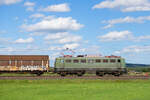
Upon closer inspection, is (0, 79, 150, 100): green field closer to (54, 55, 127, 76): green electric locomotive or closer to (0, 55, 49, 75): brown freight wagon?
(54, 55, 127, 76): green electric locomotive

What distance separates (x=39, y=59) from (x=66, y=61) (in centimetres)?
755

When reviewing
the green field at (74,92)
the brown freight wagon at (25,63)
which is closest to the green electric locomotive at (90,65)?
the brown freight wagon at (25,63)

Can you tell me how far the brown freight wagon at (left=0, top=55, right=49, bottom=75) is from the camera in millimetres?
50447

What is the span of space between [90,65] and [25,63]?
13.9 metres

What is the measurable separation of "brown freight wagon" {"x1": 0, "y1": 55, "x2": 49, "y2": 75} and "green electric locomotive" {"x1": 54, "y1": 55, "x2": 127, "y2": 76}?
453 centimetres

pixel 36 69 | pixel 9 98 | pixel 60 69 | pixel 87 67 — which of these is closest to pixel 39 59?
pixel 36 69

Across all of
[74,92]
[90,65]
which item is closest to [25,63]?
[90,65]

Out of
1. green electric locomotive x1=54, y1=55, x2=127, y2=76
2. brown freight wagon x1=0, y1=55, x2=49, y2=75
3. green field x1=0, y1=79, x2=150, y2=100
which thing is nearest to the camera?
A: green field x1=0, y1=79, x2=150, y2=100

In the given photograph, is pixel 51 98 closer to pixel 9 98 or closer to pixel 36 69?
pixel 9 98

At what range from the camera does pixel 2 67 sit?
51.1 metres

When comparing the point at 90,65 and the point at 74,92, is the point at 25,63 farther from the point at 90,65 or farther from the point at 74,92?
the point at 74,92

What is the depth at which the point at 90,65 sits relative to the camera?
155 ft

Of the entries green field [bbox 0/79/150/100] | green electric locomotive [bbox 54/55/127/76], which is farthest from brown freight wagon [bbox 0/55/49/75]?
green field [bbox 0/79/150/100]

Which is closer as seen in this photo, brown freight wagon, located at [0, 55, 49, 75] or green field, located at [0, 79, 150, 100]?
green field, located at [0, 79, 150, 100]
